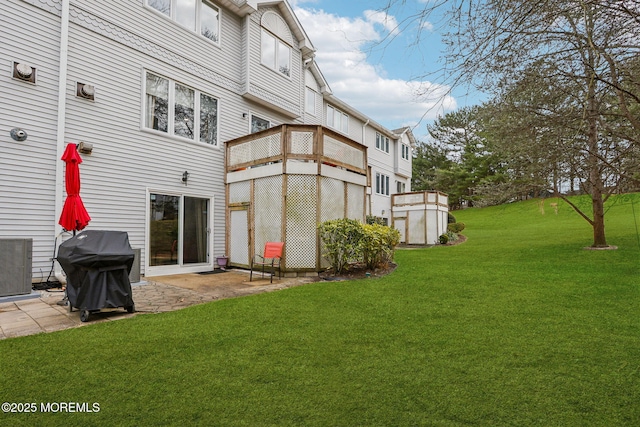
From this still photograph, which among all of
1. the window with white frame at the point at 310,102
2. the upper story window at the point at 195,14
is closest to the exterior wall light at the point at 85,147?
the upper story window at the point at 195,14

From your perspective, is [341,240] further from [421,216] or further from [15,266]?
[421,216]

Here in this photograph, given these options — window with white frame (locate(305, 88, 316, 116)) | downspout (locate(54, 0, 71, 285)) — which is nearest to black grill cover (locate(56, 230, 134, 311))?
downspout (locate(54, 0, 71, 285))

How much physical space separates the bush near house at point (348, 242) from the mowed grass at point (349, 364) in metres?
2.44

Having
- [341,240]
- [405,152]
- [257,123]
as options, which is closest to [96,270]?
[341,240]

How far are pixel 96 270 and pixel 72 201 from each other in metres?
1.70

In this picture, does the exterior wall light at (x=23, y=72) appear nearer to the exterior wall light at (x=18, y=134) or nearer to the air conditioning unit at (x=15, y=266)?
the exterior wall light at (x=18, y=134)

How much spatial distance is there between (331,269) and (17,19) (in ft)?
27.1

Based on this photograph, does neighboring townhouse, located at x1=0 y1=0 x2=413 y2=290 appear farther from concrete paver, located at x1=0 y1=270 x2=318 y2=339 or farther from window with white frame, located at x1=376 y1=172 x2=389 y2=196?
window with white frame, located at x1=376 y1=172 x2=389 y2=196

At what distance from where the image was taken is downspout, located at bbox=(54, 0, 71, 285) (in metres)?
6.71

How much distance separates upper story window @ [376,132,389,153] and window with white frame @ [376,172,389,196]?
1.68 m

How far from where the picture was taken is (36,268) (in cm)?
650

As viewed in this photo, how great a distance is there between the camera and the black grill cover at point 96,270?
432 centimetres

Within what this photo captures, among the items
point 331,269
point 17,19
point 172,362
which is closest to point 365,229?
point 331,269

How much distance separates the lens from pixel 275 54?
11508 millimetres
